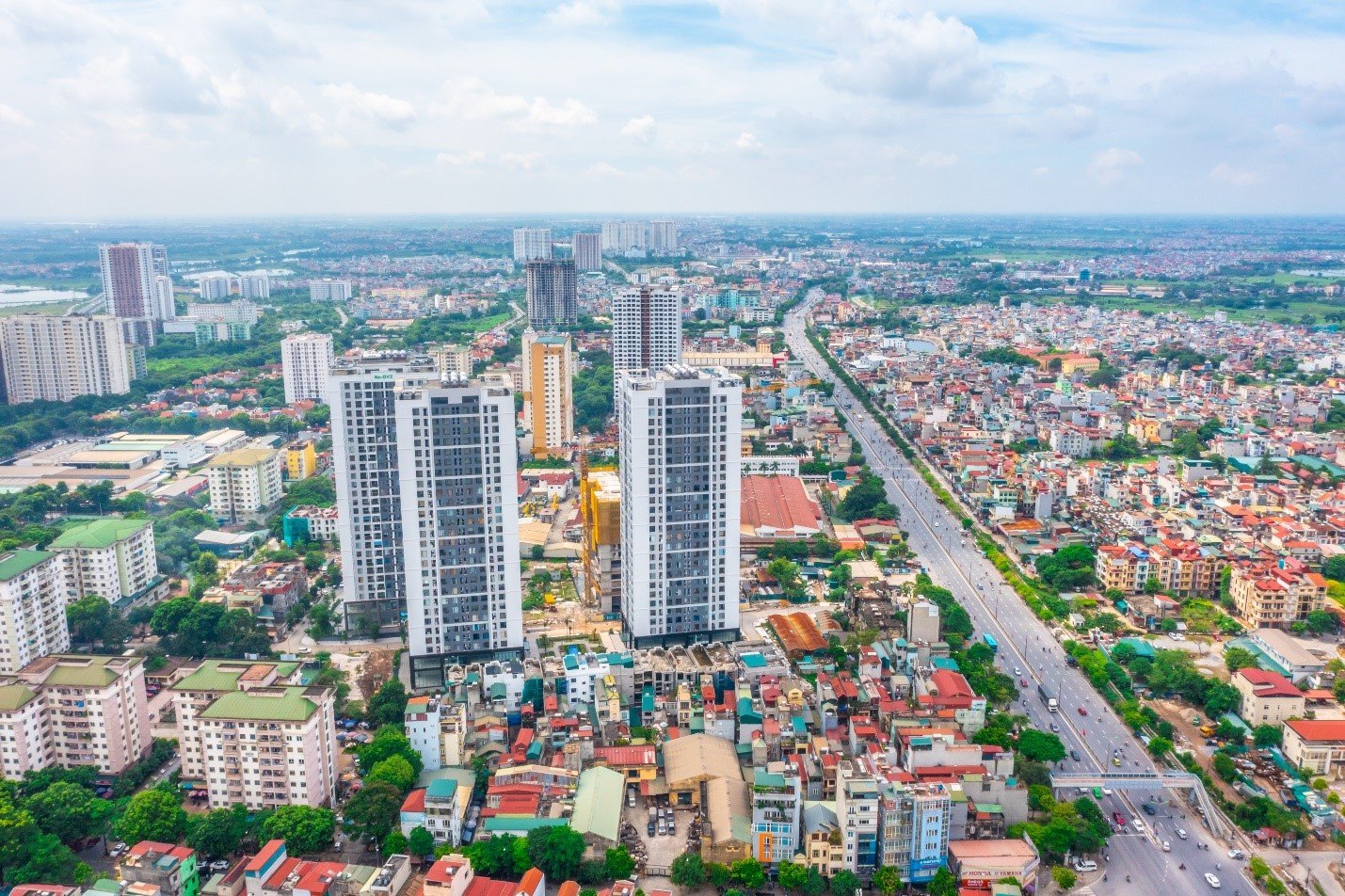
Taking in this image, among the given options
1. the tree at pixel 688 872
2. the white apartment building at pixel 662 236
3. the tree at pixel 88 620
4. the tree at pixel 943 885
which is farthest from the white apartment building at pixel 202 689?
the white apartment building at pixel 662 236

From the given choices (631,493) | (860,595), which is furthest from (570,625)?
(860,595)

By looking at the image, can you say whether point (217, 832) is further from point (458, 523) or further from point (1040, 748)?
point (1040, 748)

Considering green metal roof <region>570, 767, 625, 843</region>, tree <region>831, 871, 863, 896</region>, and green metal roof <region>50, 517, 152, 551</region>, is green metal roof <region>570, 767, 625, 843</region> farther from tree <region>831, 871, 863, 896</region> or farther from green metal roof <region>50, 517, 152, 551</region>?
green metal roof <region>50, 517, 152, 551</region>

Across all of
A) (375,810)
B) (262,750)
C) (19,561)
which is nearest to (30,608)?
(19,561)

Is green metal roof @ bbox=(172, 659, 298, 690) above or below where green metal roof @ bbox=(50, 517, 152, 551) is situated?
below

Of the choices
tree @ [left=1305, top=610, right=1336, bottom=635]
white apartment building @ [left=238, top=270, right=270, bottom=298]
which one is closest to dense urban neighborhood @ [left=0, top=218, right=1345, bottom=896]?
tree @ [left=1305, top=610, right=1336, bottom=635]

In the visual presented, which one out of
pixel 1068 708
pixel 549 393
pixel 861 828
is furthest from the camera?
pixel 549 393
